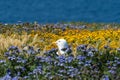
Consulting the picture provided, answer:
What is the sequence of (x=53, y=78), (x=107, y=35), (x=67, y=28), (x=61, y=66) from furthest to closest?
(x=67, y=28)
(x=107, y=35)
(x=61, y=66)
(x=53, y=78)

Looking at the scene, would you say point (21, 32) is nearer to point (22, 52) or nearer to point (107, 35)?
point (107, 35)

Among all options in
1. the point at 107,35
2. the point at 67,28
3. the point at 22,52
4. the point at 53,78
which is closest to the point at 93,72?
the point at 53,78

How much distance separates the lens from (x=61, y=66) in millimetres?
8664

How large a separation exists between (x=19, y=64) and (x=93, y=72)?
1.49 m

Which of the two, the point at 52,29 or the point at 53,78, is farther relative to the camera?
the point at 52,29

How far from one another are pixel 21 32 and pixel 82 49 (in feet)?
20.4

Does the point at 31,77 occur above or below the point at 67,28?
below

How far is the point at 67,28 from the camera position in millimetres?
16875

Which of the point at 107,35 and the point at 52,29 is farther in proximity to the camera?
the point at 52,29

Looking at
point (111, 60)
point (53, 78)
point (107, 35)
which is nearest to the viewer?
point (53, 78)

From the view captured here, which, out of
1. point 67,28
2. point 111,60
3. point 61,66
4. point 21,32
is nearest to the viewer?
point 61,66

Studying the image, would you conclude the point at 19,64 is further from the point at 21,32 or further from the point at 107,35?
the point at 21,32

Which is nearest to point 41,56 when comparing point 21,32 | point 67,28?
point 21,32

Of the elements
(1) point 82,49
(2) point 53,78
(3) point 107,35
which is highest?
(3) point 107,35
